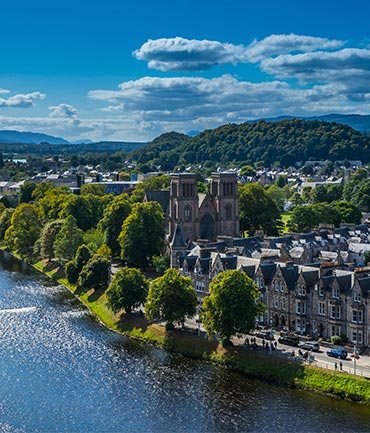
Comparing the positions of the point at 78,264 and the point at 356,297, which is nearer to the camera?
the point at 356,297

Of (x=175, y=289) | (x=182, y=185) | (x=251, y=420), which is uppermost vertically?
(x=182, y=185)

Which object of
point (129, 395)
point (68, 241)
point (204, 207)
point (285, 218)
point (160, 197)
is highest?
point (160, 197)

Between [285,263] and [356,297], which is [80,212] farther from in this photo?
[356,297]

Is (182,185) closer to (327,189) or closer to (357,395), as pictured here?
(357,395)

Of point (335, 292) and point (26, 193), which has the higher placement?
point (26, 193)

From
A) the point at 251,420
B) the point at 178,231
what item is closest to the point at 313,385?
the point at 251,420

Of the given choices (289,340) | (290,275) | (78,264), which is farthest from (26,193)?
(289,340)

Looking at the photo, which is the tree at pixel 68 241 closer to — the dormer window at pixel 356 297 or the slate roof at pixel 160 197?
the slate roof at pixel 160 197

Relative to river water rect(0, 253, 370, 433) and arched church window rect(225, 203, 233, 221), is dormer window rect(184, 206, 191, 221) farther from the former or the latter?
river water rect(0, 253, 370, 433)
